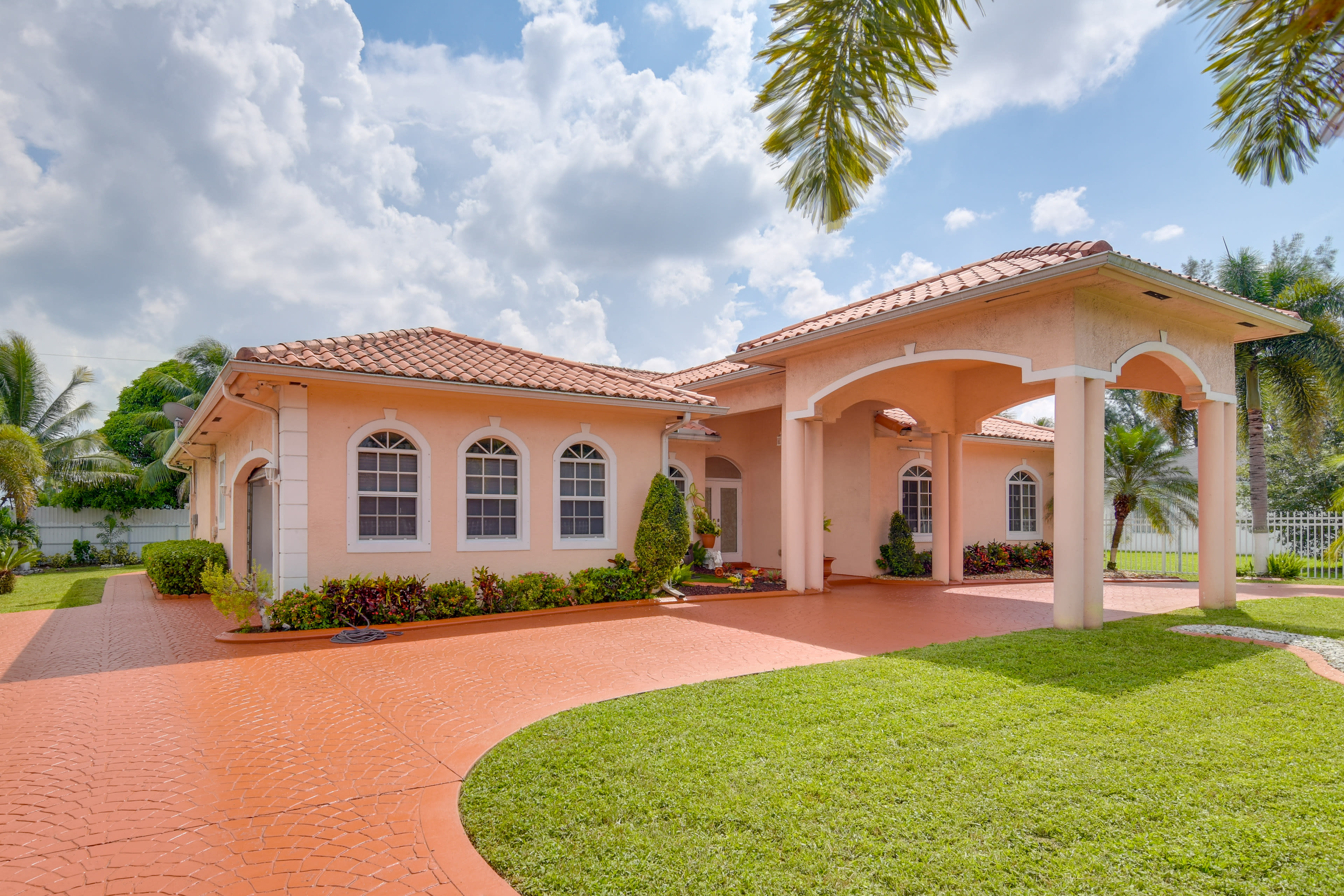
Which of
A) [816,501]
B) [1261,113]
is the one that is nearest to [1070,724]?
[1261,113]

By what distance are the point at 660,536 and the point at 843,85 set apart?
30.9 feet

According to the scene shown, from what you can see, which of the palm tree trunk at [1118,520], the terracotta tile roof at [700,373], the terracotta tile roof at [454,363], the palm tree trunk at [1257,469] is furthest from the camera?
the palm tree trunk at [1118,520]

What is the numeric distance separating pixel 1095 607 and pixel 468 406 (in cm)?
983

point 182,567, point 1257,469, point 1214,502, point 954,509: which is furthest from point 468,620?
point 1257,469

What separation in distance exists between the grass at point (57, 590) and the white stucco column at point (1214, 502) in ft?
68.1

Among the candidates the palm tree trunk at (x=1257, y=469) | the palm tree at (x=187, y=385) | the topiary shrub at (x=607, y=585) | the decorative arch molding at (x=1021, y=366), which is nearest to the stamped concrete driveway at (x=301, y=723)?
the topiary shrub at (x=607, y=585)

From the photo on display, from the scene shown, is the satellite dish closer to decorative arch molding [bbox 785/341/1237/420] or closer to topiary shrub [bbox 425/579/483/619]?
topiary shrub [bbox 425/579/483/619]

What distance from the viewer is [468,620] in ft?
35.7

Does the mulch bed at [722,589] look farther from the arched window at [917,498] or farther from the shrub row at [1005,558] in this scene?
the shrub row at [1005,558]

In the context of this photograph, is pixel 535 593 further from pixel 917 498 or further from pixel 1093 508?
pixel 917 498

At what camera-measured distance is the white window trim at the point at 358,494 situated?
35.1ft

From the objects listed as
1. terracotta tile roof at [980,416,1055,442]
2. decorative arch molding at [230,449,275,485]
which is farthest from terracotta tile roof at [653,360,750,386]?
decorative arch molding at [230,449,275,485]

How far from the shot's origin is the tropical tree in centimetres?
1786

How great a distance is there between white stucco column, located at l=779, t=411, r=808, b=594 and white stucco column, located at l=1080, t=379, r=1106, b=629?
5.29 metres
